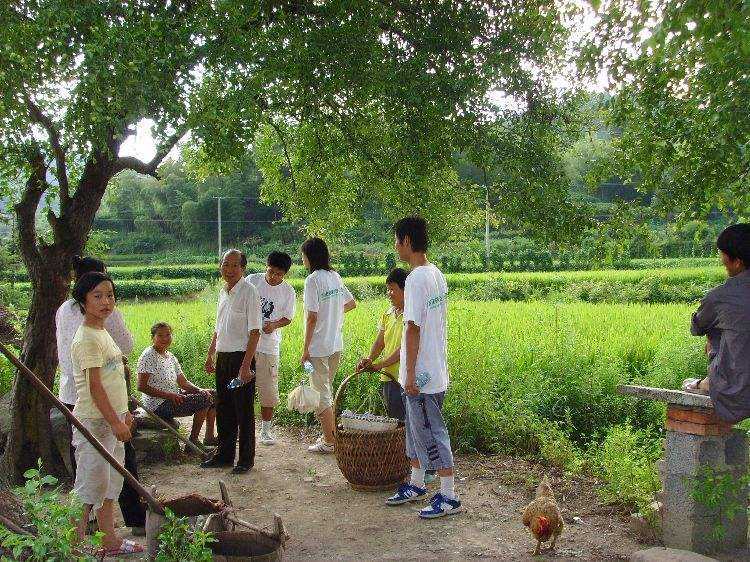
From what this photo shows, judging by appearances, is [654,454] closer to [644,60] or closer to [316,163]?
[644,60]

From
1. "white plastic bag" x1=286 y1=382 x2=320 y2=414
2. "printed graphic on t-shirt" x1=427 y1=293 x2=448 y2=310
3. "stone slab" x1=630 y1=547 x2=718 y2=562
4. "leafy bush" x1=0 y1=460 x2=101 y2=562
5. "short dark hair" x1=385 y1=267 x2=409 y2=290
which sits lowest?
"stone slab" x1=630 y1=547 x2=718 y2=562

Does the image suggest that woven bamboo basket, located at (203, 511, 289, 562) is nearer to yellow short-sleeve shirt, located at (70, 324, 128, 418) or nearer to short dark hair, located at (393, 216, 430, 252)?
yellow short-sleeve shirt, located at (70, 324, 128, 418)

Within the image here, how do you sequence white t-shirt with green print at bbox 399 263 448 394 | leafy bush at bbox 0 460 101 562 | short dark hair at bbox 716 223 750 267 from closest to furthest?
leafy bush at bbox 0 460 101 562
short dark hair at bbox 716 223 750 267
white t-shirt with green print at bbox 399 263 448 394

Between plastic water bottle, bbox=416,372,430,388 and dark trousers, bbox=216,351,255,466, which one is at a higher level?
plastic water bottle, bbox=416,372,430,388

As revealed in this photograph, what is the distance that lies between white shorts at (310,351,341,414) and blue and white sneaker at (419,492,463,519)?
1.69m

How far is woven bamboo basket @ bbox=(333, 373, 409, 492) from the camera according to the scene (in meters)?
5.35

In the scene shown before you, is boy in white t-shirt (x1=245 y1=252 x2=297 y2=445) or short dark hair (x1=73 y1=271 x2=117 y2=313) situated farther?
boy in white t-shirt (x1=245 y1=252 x2=297 y2=445)

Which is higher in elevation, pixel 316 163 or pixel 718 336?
pixel 316 163

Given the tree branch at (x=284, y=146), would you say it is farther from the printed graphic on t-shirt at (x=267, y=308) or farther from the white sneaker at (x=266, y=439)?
the white sneaker at (x=266, y=439)

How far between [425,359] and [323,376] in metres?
1.81

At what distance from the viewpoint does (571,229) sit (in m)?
5.27

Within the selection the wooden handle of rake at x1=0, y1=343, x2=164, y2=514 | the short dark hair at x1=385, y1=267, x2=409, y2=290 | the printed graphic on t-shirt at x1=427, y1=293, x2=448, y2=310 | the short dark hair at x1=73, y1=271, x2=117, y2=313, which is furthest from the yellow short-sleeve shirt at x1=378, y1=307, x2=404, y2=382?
the wooden handle of rake at x1=0, y1=343, x2=164, y2=514

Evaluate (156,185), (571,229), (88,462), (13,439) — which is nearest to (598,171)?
(571,229)

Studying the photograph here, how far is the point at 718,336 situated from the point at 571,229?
1.60m
